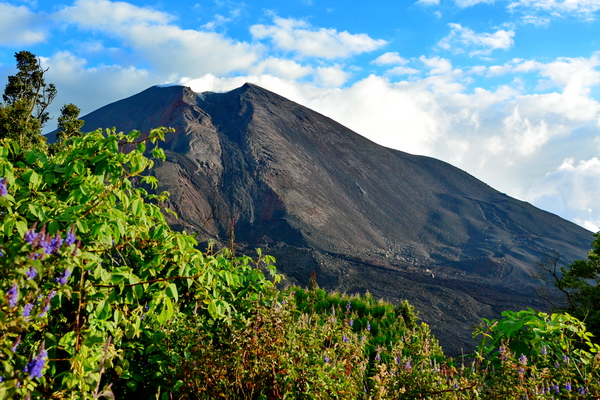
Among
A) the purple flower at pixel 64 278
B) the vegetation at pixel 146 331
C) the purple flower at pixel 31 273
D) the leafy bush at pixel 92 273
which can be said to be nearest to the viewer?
the purple flower at pixel 31 273

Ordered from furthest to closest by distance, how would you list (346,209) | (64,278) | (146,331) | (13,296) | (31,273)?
(346,209) < (146,331) < (64,278) < (31,273) < (13,296)

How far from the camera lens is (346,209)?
38875mm

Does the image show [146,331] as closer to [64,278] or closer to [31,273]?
[64,278]

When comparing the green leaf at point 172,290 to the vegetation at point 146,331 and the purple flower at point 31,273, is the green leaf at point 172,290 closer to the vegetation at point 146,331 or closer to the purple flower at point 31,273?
the vegetation at point 146,331

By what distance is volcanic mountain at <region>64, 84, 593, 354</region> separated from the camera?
23516 mm

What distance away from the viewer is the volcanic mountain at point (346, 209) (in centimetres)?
2352

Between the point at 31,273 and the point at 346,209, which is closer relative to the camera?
the point at 31,273

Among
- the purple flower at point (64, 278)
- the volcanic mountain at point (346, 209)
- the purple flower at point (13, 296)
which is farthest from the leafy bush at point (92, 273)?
the volcanic mountain at point (346, 209)

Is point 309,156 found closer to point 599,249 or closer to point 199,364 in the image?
point 599,249

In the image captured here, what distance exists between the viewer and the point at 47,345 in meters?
1.99

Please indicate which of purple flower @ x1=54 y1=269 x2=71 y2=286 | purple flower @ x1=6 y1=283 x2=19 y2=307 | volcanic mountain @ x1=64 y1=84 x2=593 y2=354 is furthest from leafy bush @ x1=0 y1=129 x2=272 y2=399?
volcanic mountain @ x1=64 y1=84 x2=593 y2=354

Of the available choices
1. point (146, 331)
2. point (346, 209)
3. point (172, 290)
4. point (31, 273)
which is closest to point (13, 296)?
point (31, 273)

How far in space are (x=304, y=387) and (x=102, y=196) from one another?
172 centimetres

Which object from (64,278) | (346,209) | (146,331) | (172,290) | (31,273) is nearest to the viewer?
(31,273)
